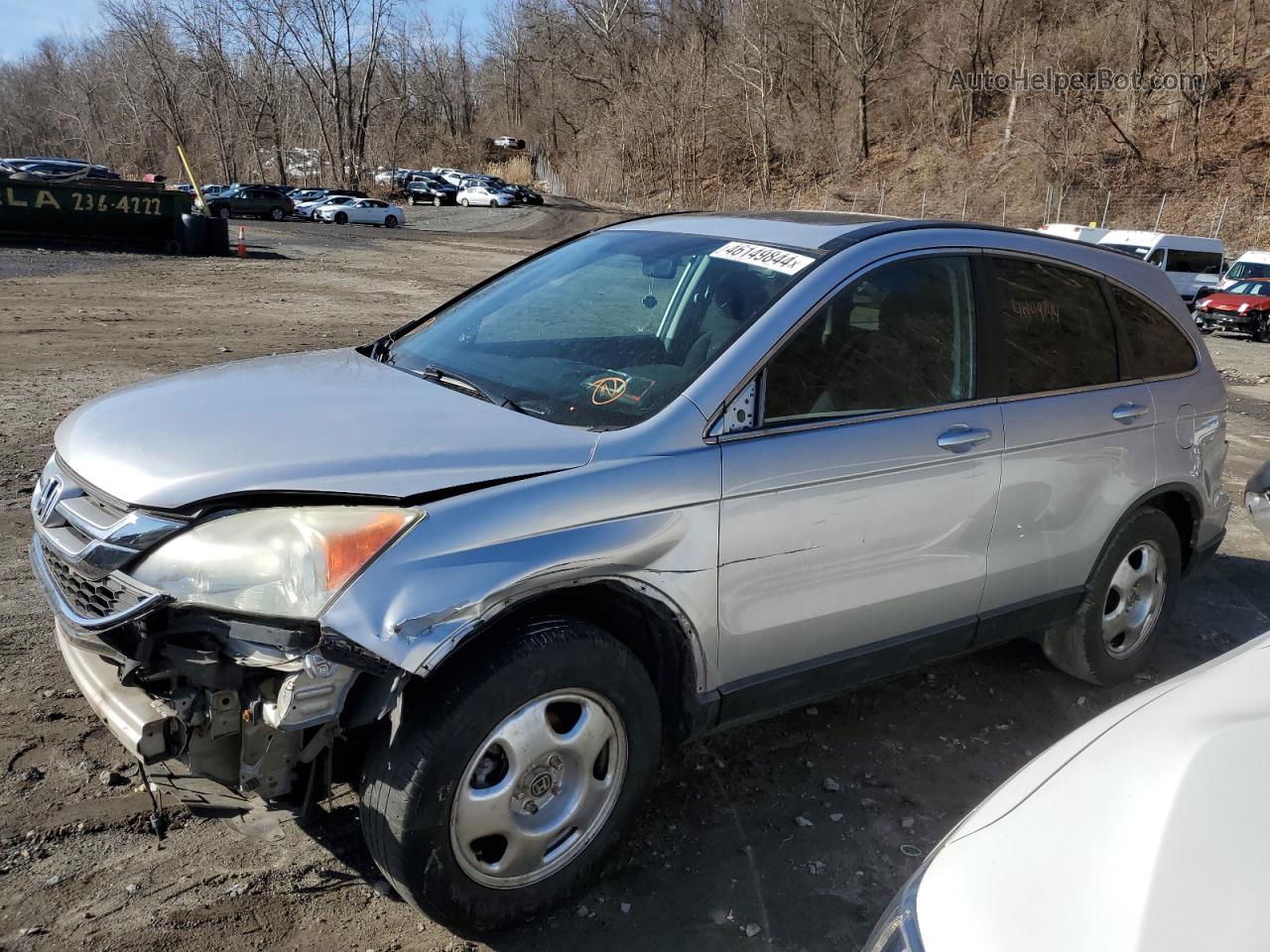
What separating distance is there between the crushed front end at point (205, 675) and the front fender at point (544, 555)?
0.40ft

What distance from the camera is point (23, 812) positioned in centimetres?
312

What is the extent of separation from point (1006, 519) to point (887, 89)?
5499 cm

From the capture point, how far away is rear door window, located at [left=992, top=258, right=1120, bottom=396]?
3.76 m

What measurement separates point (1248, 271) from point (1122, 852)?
2749cm

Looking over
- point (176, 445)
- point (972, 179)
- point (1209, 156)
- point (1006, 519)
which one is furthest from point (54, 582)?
point (972, 179)

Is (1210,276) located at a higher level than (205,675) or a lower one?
lower

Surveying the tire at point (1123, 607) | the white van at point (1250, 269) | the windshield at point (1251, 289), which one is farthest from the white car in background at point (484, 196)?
the tire at point (1123, 607)

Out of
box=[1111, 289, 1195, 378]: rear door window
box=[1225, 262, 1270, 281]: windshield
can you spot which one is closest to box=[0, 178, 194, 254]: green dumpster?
→ box=[1111, 289, 1195, 378]: rear door window

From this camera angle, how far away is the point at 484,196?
184 feet

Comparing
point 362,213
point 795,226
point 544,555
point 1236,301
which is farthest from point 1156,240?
point 362,213

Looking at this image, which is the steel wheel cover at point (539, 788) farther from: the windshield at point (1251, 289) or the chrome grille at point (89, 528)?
the windshield at point (1251, 289)

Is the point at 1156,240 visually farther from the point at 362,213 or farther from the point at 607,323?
the point at 362,213

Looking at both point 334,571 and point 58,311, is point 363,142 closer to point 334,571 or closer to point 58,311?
point 58,311

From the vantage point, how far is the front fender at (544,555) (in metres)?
2.35
